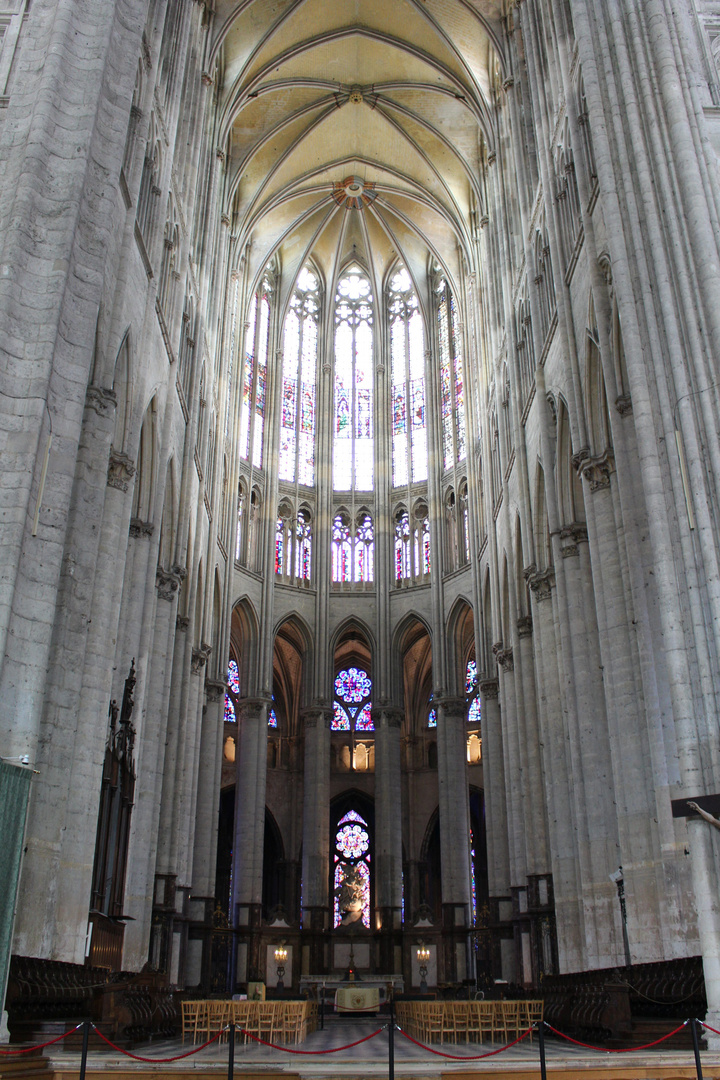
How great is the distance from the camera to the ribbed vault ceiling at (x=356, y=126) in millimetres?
30359

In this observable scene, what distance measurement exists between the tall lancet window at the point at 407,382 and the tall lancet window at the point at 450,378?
104cm

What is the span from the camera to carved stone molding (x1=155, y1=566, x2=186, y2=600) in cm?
2208

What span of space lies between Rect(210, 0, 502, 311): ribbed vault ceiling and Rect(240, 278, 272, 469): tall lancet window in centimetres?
172

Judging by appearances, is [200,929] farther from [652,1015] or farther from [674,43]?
[674,43]

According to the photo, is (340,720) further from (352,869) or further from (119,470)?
(119,470)

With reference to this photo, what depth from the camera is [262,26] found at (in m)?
30.4

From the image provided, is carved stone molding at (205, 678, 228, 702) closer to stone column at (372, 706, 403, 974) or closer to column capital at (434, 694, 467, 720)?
stone column at (372, 706, 403, 974)

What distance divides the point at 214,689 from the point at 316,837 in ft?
23.9

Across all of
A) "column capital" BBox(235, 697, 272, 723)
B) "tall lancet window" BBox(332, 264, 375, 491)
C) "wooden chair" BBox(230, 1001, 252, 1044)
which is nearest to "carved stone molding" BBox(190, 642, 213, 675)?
"column capital" BBox(235, 697, 272, 723)

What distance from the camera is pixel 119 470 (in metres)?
16.5

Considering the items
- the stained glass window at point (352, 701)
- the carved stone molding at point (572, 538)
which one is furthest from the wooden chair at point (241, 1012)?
the stained glass window at point (352, 701)

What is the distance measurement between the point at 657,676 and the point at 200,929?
17936mm

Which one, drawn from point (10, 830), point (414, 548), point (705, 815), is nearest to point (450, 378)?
point (414, 548)

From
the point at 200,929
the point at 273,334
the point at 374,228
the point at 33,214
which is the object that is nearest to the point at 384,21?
the point at 374,228
